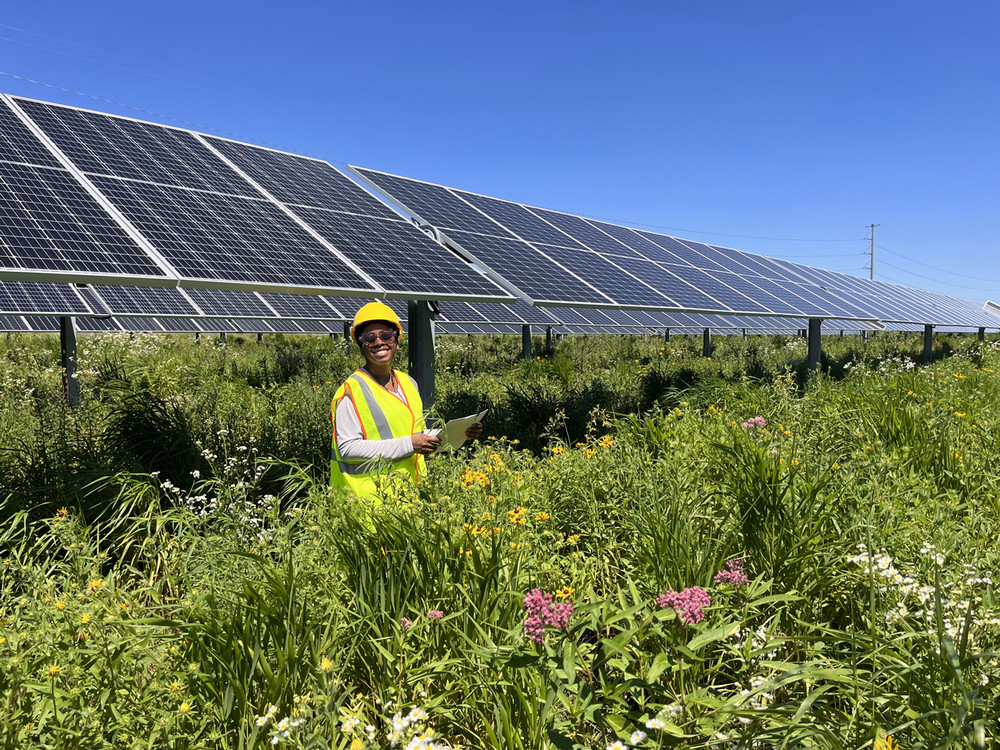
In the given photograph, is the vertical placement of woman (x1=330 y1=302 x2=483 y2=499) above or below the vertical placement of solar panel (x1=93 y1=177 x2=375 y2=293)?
below

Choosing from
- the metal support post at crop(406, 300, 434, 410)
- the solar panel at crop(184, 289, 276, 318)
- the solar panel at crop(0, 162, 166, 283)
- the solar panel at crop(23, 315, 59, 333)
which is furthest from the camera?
the solar panel at crop(184, 289, 276, 318)

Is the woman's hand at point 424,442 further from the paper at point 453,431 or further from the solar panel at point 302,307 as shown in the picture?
the solar panel at point 302,307

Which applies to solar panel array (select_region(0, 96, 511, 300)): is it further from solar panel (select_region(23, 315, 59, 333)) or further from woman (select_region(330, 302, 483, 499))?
solar panel (select_region(23, 315, 59, 333))

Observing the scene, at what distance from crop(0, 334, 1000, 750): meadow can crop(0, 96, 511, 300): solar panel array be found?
1680 millimetres

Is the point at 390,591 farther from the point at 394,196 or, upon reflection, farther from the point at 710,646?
the point at 394,196

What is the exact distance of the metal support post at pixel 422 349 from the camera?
6912 mm

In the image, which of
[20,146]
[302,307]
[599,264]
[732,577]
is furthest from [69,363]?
[732,577]

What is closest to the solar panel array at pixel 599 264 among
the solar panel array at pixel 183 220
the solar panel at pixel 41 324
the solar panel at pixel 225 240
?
the solar panel array at pixel 183 220

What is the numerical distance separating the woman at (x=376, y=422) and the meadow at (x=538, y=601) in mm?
213

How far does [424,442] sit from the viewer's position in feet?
13.0

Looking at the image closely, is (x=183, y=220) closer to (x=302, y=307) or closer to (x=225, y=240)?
(x=225, y=240)

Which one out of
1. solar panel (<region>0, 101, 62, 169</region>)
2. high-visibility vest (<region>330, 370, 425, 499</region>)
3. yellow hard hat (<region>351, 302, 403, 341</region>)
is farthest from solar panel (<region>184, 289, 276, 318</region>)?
high-visibility vest (<region>330, 370, 425, 499</region>)

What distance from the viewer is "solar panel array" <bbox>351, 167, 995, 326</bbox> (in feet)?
33.8

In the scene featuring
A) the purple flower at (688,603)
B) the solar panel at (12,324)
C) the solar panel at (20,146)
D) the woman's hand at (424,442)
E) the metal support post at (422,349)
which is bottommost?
the purple flower at (688,603)
